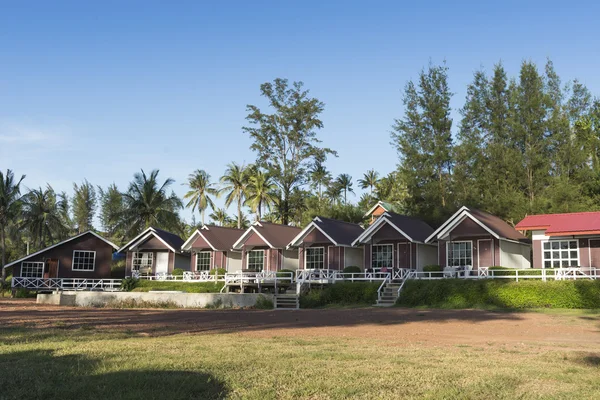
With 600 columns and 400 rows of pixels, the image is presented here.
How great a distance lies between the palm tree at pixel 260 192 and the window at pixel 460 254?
24774 mm

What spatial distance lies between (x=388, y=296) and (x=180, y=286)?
54.5 feet

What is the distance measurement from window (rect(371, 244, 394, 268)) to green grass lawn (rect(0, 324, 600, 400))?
911 inches

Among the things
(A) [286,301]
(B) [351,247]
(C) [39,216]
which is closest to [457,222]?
(B) [351,247]

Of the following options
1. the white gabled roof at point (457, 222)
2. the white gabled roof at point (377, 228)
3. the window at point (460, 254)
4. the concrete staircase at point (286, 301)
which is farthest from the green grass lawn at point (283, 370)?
the white gabled roof at point (377, 228)

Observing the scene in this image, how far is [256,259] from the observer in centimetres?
4353

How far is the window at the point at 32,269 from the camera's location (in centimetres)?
4616

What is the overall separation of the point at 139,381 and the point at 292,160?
49874 mm

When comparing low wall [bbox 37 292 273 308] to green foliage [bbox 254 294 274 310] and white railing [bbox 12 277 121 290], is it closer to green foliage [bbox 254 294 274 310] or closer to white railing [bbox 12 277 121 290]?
green foliage [bbox 254 294 274 310]

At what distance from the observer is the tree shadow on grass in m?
8.07

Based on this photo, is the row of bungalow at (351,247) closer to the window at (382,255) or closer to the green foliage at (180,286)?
the window at (382,255)

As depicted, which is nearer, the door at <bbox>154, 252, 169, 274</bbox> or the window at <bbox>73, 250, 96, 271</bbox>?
the window at <bbox>73, 250, 96, 271</bbox>

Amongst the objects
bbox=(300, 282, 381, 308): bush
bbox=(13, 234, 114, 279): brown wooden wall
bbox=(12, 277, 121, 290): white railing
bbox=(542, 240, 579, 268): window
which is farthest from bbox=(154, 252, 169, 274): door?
bbox=(542, 240, 579, 268): window

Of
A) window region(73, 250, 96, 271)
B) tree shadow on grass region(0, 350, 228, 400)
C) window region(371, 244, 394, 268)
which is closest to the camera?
tree shadow on grass region(0, 350, 228, 400)

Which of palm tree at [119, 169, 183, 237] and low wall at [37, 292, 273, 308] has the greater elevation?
palm tree at [119, 169, 183, 237]
